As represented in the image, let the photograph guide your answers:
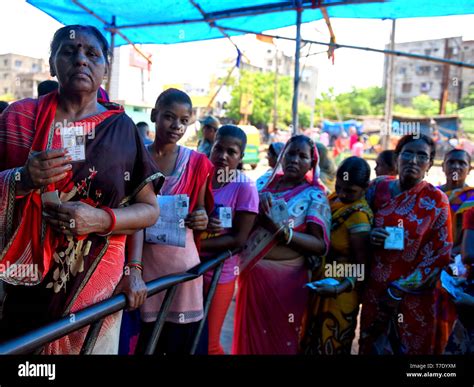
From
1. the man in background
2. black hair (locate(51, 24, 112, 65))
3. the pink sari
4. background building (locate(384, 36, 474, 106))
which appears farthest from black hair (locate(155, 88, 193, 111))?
background building (locate(384, 36, 474, 106))

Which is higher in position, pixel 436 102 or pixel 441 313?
pixel 436 102

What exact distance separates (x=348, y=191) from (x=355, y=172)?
0.46ft

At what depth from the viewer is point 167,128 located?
7.83ft

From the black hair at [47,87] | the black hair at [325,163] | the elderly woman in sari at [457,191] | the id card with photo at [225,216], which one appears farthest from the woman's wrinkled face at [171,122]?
the black hair at [325,163]

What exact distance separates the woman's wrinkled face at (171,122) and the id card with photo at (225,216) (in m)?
0.47

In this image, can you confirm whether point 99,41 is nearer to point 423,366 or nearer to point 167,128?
point 167,128

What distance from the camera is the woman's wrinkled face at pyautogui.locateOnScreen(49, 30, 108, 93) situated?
151 centimetres

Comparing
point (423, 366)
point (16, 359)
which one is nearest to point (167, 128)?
point (16, 359)

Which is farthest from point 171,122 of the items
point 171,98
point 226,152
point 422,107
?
point 422,107

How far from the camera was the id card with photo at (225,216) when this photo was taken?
99.8 inches

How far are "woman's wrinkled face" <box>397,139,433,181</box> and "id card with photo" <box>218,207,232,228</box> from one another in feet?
4.39

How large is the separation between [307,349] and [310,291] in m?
0.48

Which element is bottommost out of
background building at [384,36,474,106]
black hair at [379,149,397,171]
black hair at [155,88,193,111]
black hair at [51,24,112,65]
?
black hair at [379,149,397,171]

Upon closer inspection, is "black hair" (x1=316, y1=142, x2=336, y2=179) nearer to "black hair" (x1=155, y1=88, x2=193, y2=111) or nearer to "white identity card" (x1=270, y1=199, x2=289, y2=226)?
"white identity card" (x1=270, y1=199, x2=289, y2=226)
